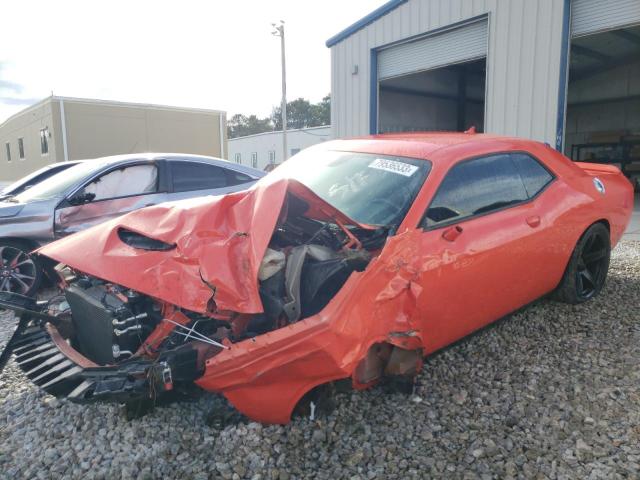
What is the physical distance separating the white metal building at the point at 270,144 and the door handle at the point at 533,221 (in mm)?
27011

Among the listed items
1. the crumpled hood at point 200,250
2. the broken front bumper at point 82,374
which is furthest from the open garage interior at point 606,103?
the broken front bumper at point 82,374

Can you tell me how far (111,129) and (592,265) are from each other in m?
21.9

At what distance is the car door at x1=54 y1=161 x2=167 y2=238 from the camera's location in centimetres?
501

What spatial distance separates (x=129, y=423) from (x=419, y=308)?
1.63m

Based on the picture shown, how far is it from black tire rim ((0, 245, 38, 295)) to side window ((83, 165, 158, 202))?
0.90m

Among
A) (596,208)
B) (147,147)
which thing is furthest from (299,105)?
(596,208)

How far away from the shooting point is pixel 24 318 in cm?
276

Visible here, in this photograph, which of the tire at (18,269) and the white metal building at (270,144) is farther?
the white metal building at (270,144)

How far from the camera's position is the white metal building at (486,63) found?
8.06 metres

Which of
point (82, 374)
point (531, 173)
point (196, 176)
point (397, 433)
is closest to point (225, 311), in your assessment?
point (82, 374)

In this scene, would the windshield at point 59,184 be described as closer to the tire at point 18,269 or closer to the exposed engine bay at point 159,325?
the tire at point 18,269

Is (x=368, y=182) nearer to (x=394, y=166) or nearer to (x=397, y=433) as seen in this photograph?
(x=394, y=166)

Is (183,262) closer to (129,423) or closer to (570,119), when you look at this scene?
(129,423)

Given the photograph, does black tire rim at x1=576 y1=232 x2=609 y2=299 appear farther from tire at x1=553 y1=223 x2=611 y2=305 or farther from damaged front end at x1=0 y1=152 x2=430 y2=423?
damaged front end at x1=0 y1=152 x2=430 y2=423
